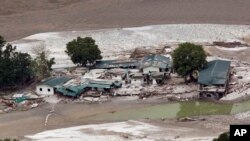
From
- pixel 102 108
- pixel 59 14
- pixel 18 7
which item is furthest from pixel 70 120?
pixel 18 7

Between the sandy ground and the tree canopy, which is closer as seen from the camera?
the sandy ground

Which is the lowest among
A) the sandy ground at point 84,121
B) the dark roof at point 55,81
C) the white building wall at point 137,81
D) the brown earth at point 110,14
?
the sandy ground at point 84,121

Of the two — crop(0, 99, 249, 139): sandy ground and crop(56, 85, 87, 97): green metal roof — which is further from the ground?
crop(56, 85, 87, 97): green metal roof

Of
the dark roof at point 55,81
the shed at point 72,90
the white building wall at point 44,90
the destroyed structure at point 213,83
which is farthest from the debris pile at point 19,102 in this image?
the destroyed structure at point 213,83

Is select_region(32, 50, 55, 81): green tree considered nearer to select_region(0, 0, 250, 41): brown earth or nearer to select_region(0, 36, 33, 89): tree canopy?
select_region(0, 36, 33, 89): tree canopy

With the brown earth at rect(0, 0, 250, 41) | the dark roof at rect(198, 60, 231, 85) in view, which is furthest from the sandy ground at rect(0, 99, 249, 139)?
the brown earth at rect(0, 0, 250, 41)

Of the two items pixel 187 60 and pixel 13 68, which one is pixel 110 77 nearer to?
pixel 187 60

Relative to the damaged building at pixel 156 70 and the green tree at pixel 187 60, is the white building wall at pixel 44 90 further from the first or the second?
the green tree at pixel 187 60
